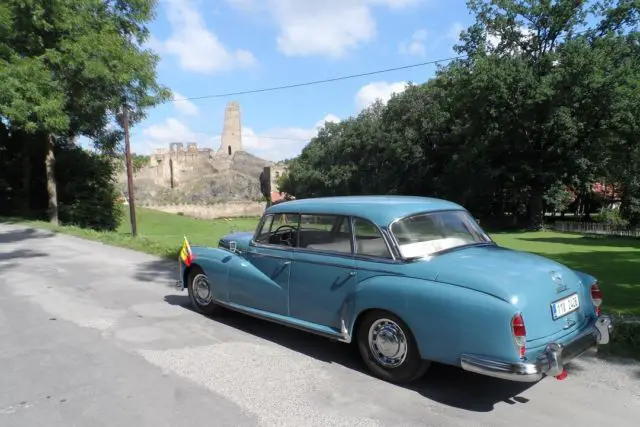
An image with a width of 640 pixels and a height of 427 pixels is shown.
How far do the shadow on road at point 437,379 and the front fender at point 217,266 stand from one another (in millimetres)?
466

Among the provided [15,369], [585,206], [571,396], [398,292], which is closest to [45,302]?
[15,369]

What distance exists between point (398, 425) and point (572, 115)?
112 ft

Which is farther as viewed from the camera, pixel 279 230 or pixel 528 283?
pixel 279 230

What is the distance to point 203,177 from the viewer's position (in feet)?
295

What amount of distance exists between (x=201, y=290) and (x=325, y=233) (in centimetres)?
234

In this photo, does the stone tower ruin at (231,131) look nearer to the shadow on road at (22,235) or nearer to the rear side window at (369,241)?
the shadow on road at (22,235)

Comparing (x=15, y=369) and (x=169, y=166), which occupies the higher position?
(x=169, y=166)

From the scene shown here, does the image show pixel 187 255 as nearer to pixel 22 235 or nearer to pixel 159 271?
pixel 159 271

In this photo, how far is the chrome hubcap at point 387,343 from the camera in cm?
432

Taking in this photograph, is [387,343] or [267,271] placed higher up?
[267,271]

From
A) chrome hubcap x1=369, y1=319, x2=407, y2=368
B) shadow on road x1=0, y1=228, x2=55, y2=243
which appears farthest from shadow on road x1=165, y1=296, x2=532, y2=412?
shadow on road x1=0, y1=228, x2=55, y2=243

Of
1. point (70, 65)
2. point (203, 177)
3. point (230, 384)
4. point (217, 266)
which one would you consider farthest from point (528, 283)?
point (203, 177)

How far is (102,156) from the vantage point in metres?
29.1

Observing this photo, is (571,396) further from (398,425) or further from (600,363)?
(398,425)
